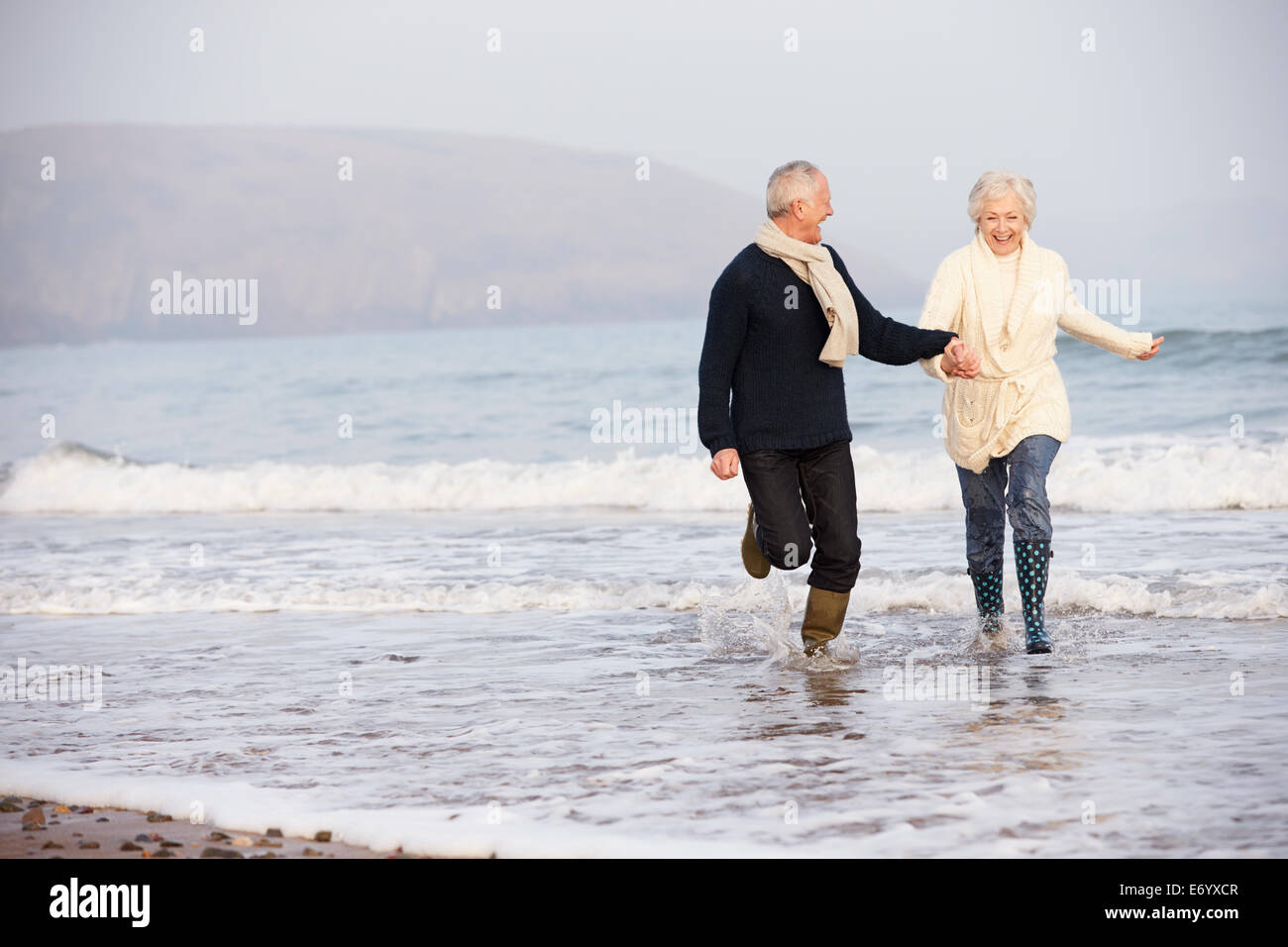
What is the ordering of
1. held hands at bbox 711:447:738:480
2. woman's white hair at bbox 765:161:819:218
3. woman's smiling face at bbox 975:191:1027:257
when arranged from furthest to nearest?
woman's smiling face at bbox 975:191:1027:257, woman's white hair at bbox 765:161:819:218, held hands at bbox 711:447:738:480

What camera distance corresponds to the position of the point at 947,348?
18.5ft

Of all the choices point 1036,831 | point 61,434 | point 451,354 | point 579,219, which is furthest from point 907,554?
point 579,219

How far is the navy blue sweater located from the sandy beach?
240 centimetres

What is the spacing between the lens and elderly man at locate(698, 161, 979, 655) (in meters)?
5.61

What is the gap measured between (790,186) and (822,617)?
1.82m

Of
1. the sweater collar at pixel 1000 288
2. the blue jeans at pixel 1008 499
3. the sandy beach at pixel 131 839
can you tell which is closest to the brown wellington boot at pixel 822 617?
the blue jeans at pixel 1008 499

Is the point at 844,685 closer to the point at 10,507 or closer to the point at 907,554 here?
the point at 907,554

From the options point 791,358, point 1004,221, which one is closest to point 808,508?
point 791,358

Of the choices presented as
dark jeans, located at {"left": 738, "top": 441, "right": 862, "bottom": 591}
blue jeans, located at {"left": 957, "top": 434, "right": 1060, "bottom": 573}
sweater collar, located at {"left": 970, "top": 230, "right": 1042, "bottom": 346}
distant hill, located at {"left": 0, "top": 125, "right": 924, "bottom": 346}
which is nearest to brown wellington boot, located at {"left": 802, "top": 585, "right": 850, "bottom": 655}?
dark jeans, located at {"left": 738, "top": 441, "right": 862, "bottom": 591}

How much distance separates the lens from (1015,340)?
587 centimetres

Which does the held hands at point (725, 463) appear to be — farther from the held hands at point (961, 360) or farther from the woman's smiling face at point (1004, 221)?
the woman's smiling face at point (1004, 221)

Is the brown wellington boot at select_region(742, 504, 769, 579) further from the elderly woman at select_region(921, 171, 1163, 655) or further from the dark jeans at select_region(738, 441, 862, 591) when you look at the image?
the elderly woman at select_region(921, 171, 1163, 655)
